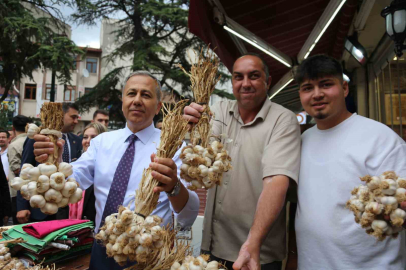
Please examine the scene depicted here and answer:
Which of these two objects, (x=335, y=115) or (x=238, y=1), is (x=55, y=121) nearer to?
(x=335, y=115)

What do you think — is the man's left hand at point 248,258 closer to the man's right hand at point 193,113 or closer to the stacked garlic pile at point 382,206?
the stacked garlic pile at point 382,206

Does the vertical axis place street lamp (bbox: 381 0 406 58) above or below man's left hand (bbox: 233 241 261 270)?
above

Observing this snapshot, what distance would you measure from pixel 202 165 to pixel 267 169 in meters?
0.46

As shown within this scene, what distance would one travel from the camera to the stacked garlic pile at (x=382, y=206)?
4.35ft

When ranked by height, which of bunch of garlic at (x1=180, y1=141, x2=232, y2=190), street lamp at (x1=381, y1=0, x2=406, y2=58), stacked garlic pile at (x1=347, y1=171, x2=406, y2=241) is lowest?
stacked garlic pile at (x1=347, y1=171, x2=406, y2=241)

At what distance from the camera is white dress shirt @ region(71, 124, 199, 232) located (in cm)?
193

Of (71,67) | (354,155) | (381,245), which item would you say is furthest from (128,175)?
(71,67)

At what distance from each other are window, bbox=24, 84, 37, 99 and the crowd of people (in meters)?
29.4

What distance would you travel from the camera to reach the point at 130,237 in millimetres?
1316

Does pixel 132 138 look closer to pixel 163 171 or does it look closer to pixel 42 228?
pixel 163 171

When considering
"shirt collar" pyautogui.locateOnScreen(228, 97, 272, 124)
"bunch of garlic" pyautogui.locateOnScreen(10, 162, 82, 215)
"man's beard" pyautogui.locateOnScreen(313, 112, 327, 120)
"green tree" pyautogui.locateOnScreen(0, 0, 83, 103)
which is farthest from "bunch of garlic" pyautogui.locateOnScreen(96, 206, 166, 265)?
"green tree" pyautogui.locateOnScreen(0, 0, 83, 103)

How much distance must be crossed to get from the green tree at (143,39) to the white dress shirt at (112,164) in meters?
12.4

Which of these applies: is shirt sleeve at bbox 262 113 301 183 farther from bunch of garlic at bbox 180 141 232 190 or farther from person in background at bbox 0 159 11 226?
person in background at bbox 0 159 11 226

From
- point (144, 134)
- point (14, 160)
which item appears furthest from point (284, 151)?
point (14, 160)
